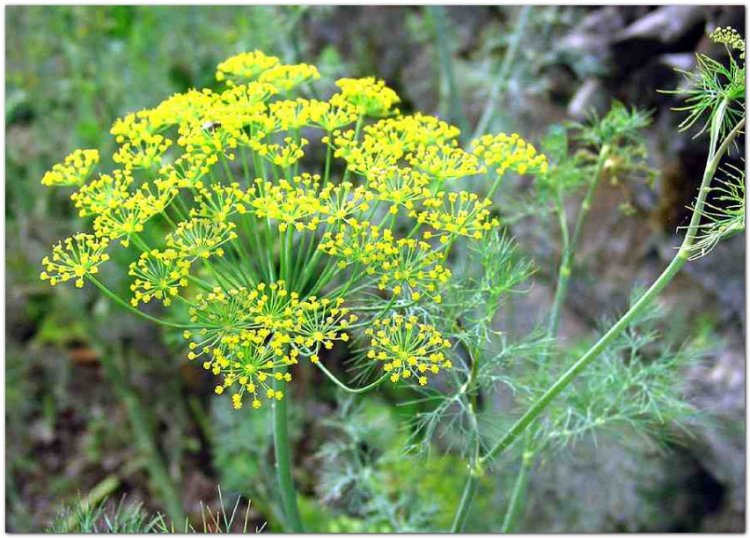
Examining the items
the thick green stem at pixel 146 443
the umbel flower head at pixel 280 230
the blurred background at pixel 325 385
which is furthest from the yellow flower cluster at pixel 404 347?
the thick green stem at pixel 146 443

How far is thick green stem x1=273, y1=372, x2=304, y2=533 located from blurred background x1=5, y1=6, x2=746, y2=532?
0.63m

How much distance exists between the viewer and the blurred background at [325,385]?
2.58 m

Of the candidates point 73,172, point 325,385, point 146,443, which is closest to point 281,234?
point 73,172

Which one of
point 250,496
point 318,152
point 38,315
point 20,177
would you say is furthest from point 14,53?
point 250,496

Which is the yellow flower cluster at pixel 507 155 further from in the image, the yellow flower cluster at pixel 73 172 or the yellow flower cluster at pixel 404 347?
the yellow flower cluster at pixel 73 172

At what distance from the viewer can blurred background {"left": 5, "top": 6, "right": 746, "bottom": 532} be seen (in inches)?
102

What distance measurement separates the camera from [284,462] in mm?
1306

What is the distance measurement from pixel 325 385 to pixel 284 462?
2.15 meters

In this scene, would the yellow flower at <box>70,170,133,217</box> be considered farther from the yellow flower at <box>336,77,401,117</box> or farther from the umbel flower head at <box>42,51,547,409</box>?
the yellow flower at <box>336,77,401,117</box>

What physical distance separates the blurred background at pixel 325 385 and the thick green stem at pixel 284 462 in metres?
0.63

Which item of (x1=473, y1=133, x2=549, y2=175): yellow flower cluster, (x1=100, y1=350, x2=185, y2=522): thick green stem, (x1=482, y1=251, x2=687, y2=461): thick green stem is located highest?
(x1=473, y1=133, x2=549, y2=175): yellow flower cluster

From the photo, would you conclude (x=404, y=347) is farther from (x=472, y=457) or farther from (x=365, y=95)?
(x=365, y=95)

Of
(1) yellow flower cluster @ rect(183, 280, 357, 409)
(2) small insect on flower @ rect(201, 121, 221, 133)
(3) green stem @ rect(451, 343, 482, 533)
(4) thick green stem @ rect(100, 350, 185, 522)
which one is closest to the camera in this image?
(1) yellow flower cluster @ rect(183, 280, 357, 409)

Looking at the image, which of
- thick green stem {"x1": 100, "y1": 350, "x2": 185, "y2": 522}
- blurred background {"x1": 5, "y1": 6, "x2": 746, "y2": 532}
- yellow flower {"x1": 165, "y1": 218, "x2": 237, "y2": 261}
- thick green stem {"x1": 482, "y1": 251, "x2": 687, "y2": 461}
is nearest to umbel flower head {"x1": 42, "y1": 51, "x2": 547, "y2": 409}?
yellow flower {"x1": 165, "y1": 218, "x2": 237, "y2": 261}
